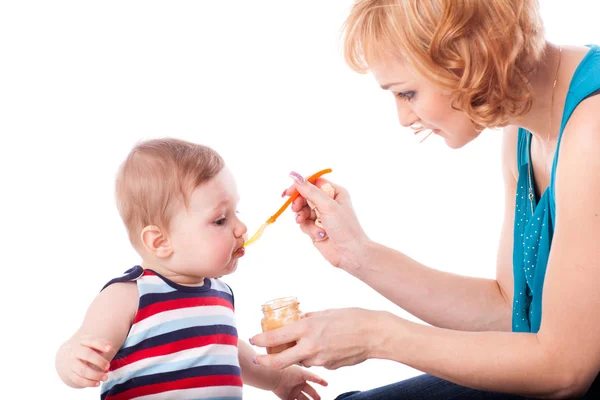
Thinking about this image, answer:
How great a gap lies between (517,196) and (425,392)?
0.53 meters

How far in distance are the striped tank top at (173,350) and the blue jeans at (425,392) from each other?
0.33m

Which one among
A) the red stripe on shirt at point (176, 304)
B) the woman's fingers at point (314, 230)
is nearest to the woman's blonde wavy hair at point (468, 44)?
the woman's fingers at point (314, 230)

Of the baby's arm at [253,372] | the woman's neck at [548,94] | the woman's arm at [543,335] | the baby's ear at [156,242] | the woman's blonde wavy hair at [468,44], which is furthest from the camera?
the baby's arm at [253,372]

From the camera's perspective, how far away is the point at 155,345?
5.49 ft

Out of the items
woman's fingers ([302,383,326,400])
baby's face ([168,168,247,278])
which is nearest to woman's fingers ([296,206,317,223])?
baby's face ([168,168,247,278])

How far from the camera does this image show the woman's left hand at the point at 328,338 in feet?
4.84

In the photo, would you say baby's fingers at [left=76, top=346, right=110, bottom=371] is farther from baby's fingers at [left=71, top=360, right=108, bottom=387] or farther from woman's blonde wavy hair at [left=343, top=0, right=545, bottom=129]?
woman's blonde wavy hair at [left=343, top=0, right=545, bottom=129]

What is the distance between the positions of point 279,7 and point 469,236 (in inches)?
47.8

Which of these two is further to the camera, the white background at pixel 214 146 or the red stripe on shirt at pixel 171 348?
the white background at pixel 214 146

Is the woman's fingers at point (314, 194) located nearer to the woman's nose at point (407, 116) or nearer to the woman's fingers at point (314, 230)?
the woman's fingers at point (314, 230)

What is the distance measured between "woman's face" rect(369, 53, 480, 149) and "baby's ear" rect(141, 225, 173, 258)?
61cm

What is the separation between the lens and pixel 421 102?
1633 mm

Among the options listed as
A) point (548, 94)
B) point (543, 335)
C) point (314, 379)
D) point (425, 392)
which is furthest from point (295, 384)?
point (548, 94)

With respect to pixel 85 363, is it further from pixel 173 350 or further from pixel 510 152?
pixel 510 152
